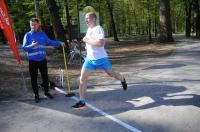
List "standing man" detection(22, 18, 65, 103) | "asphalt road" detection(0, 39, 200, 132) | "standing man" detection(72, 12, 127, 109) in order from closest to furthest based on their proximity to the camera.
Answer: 1. "asphalt road" detection(0, 39, 200, 132)
2. "standing man" detection(72, 12, 127, 109)
3. "standing man" detection(22, 18, 65, 103)

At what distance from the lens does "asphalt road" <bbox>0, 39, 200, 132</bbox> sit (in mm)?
6434

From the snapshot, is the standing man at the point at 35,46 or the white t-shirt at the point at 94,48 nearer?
the white t-shirt at the point at 94,48

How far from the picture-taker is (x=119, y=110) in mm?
7473

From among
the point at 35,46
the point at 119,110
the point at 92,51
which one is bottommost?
the point at 119,110

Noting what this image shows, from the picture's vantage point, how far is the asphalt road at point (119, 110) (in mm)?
6434

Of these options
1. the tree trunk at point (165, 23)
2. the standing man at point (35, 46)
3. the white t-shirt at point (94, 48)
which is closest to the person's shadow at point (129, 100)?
the standing man at point (35, 46)

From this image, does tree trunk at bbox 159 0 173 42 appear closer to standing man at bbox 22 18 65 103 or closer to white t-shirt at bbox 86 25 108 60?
standing man at bbox 22 18 65 103

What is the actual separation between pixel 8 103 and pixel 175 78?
4767 mm

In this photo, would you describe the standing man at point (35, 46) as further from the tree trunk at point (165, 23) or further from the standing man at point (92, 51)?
the tree trunk at point (165, 23)

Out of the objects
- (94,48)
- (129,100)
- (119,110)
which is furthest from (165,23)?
(119,110)

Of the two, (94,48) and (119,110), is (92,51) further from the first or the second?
(119,110)

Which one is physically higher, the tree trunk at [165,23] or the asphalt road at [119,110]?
the tree trunk at [165,23]

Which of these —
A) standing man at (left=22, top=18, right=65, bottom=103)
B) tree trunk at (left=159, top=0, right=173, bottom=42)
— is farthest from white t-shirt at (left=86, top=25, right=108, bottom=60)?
tree trunk at (left=159, top=0, right=173, bottom=42)

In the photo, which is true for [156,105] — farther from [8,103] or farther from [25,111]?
[8,103]
